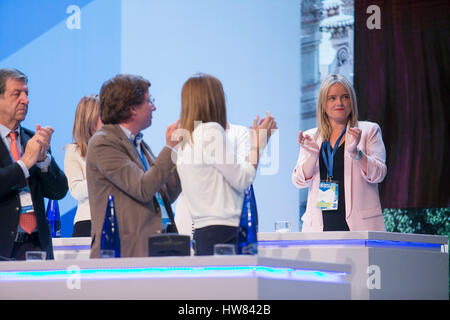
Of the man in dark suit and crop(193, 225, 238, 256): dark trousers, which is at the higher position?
the man in dark suit

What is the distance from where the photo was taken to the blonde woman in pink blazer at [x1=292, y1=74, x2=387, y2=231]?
3756 millimetres

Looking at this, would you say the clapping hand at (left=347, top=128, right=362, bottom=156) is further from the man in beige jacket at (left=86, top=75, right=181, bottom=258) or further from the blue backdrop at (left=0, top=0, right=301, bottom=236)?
the blue backdrop at (left=0, top=0, right=301, bottom=236)

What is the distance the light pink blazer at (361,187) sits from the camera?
3750mm

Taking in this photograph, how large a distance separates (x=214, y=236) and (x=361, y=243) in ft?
3.45

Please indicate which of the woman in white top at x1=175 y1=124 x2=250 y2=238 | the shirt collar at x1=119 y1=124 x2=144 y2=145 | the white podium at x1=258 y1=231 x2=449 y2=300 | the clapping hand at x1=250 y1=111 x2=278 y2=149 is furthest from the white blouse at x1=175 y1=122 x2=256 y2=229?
the woman in white top at x1=175 y1=124 x2=250 y2=238

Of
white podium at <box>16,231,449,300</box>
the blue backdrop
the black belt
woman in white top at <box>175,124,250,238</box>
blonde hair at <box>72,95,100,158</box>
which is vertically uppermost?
the blue backdrop

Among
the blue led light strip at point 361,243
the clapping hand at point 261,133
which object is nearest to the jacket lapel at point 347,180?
the blue led light strip at point 361,243

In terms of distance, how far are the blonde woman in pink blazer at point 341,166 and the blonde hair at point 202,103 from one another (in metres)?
1.20

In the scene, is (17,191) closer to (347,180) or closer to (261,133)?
(261,133)

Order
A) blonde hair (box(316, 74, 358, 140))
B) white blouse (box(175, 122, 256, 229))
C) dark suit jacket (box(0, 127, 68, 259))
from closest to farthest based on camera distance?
white blouse (box(175, 122, 256, 229)) < dark suit jacket (box(0, 127, 68, 259)) < blonde hair (box(316, 74, 358, 140))

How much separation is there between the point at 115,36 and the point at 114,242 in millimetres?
3882

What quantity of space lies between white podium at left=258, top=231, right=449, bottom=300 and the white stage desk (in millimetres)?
847

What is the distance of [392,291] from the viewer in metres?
3.31

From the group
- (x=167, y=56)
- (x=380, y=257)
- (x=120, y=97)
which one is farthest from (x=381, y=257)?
(x=167, y=56)
